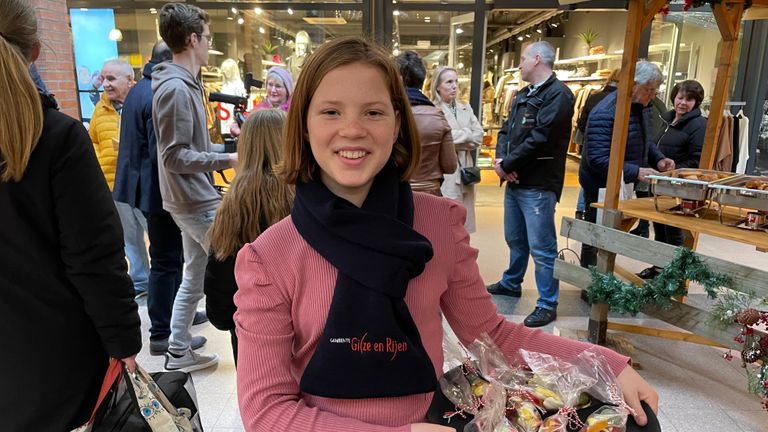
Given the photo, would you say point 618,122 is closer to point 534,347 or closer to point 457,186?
point 457,186

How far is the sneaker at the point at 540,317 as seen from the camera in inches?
131

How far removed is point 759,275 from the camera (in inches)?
87.3

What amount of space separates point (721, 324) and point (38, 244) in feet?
8.82

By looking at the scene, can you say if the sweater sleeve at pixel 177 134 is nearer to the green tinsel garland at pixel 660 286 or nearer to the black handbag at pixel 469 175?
the black handbag at pixel 469 175

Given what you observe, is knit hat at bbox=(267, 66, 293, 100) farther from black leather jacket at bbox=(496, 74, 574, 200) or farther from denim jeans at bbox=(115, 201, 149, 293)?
black leather jacket at bbox=(496, 74, 574, 200)

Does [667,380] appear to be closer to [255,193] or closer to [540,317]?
[540,317]

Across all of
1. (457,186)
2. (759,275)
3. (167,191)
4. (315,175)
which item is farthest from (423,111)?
(315,175)

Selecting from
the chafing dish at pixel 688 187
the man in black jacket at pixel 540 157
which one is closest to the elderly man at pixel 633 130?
the man in black jacket at pixel 540 157

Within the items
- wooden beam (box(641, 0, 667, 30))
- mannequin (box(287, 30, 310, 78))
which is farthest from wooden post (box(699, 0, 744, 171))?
mannequin (box(287, 30, 310, 78))

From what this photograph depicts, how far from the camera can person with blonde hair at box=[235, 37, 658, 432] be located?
87 cm

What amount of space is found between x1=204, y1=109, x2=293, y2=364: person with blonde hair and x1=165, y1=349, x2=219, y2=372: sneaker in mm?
1141

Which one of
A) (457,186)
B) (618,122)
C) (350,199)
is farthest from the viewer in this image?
(457,186)

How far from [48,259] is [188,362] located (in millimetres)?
1652

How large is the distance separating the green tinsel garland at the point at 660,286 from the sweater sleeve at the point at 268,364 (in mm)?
2143
